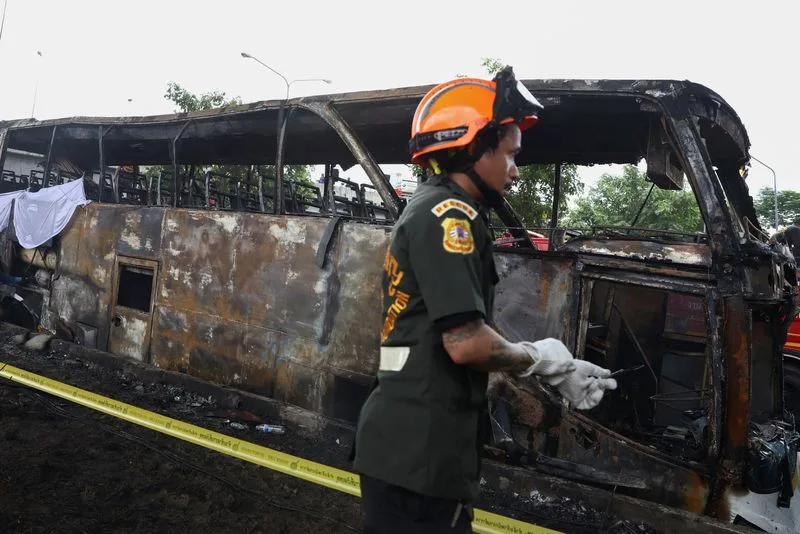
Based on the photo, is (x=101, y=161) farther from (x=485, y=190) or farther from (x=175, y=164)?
(x=485, y=190)

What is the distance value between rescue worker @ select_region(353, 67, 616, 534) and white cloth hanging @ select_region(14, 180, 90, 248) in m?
7.27

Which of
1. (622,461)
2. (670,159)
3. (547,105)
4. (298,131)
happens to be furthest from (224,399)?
(670,159)

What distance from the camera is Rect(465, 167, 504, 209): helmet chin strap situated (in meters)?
1.70

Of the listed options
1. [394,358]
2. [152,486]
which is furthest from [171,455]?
[394,358]

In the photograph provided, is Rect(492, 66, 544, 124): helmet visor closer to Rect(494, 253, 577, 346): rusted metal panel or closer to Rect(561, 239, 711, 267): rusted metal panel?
Rect(561, 239, 711, 267): rusted metal panel

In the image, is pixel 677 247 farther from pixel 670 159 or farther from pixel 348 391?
pixel 348 391

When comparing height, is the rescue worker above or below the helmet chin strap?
below

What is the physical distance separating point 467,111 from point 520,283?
2.69 meters

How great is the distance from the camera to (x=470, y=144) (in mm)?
1686

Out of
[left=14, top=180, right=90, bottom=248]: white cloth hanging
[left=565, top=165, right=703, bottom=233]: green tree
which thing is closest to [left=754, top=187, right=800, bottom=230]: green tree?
[left=565, top=165, right=703, bottom=233]: green tree

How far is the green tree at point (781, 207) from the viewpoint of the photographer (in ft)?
98.7

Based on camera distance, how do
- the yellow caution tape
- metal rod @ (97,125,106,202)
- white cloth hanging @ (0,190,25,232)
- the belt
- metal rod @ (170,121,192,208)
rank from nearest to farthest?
the belt
the yellow caution tape
metal rod @ (170,121,192,208)
metal rod @ (97,125,106,202)
white cloth hanging @ (0,190,25,232)

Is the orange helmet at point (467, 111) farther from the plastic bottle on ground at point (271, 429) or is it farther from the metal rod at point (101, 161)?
the metal rod at point (101, 161)

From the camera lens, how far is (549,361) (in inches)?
67.5
